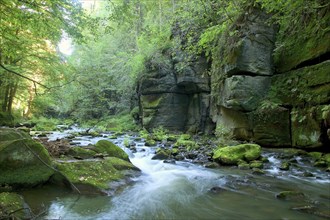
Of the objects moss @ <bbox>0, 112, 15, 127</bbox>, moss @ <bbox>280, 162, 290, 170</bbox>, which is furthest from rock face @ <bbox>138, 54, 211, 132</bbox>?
moss @ <bbox>0, 112, 15, 127</bbox>

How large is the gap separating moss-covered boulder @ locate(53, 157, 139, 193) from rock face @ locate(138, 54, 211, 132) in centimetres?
1022

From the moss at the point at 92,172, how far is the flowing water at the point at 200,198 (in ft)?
1.12

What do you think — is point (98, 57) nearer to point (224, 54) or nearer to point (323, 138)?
point (224, 54)

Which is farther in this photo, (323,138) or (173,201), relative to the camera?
(323,138)

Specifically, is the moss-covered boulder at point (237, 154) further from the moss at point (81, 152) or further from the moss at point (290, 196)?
the moss at point (81, 152)

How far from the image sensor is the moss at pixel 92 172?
15.5ft

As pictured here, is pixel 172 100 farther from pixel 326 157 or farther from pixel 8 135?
pixel 8 135

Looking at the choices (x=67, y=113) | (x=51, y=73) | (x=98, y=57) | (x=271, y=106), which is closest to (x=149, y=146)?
(x=271, y=106)

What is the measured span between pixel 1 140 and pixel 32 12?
2.89 meters

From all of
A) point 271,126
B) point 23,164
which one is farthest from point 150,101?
point 23,164

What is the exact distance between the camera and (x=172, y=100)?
16.3 metres

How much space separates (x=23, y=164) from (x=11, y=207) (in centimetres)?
145

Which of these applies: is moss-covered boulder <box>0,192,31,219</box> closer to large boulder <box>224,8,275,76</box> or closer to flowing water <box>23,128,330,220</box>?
flowing water <box>23,128,330,220</box>

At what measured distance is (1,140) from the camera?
4984 mm
